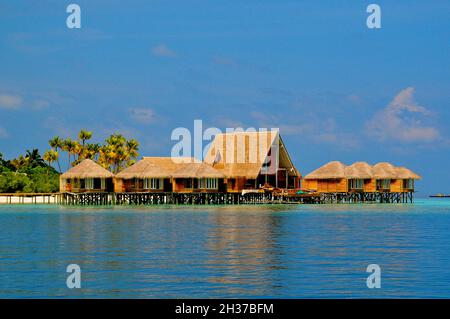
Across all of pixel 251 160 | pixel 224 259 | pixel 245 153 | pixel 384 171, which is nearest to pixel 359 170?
pixel 384 171

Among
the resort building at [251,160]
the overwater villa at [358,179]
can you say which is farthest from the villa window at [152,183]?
the overwater villa at [358,179]

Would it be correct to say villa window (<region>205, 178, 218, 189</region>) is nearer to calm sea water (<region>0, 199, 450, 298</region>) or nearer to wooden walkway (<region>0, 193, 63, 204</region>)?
wooden walkway (<region>0, 193, 63, 204</region>)

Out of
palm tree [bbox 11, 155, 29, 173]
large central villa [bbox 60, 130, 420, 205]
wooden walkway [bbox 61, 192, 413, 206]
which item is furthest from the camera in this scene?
palm tree [bbox 11, 155, 29, 173]

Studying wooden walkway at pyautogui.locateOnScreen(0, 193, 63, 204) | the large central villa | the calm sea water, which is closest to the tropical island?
the large central villa

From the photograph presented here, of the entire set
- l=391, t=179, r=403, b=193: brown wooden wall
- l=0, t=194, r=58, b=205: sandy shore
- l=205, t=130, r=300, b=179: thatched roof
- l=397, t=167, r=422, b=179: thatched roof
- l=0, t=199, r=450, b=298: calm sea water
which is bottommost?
l=0, t=199, r=450, b=298: calm sea water

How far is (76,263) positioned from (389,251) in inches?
420

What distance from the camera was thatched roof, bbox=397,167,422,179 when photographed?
244 ft

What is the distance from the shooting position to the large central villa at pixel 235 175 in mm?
65625

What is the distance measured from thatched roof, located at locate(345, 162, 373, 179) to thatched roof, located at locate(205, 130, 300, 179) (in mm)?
4717

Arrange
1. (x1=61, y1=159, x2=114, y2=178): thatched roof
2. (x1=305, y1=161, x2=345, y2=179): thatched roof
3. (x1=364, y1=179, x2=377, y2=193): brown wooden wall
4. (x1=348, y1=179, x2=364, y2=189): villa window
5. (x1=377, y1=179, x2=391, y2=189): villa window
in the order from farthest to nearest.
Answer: (x1=377, y1=179, x2=391, y2=189): villa window < (x1=364, y1=179, x2=377, y2=193): brown wooden wall < (x1=348, y1=179, x2=364, y2=189): villa window < (x1=305, y1=161, x2=345, y2=179): thatched roof < (x1=61, y1=159, x2=114, y2=178): thatched roof

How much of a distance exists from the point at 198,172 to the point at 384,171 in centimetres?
1885
